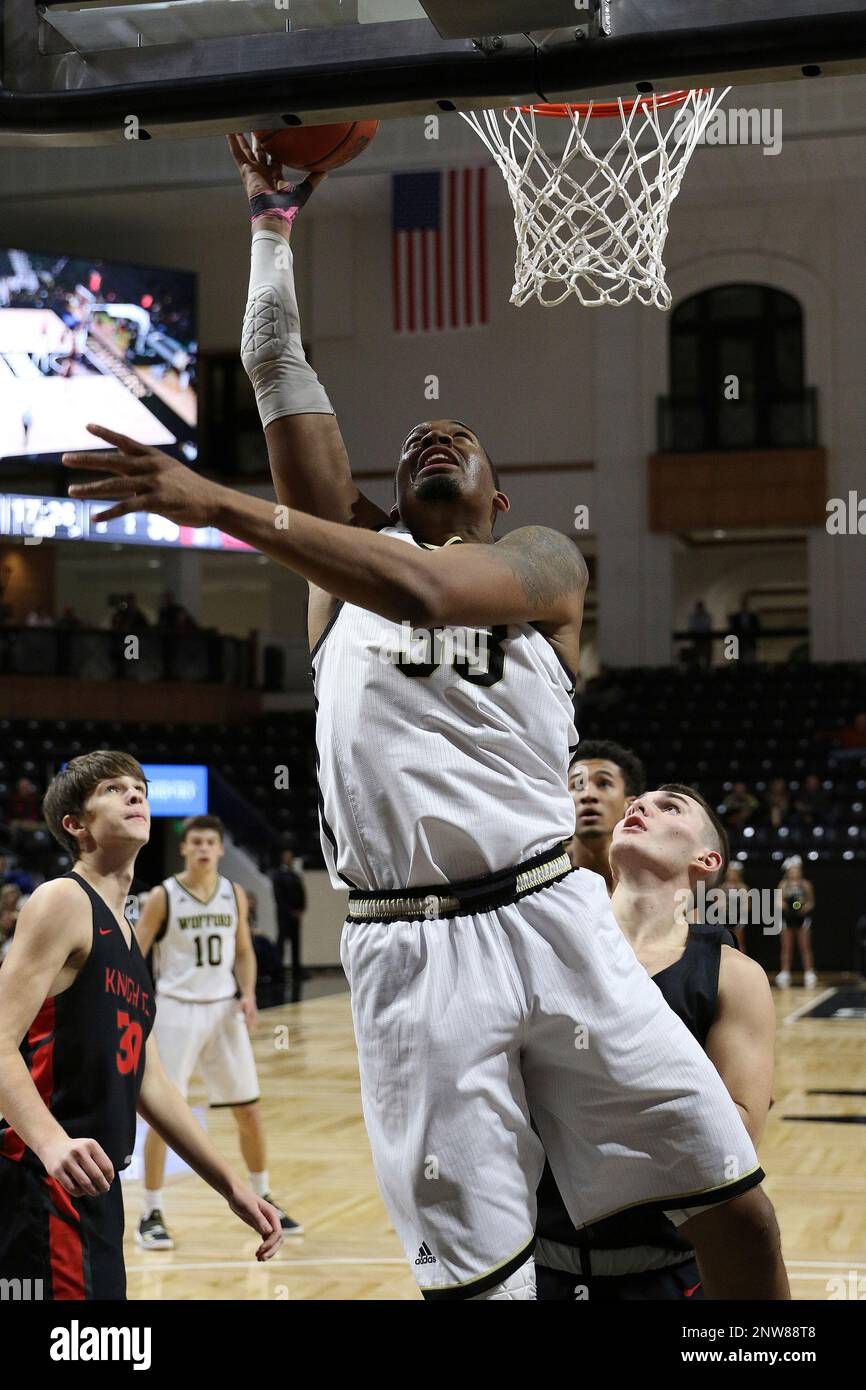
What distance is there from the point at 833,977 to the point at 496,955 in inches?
580

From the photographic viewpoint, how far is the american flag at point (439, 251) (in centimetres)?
1905

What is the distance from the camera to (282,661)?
22.9 metres

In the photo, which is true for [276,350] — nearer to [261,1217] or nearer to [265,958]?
[261,1217]

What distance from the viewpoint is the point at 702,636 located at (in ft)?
72.7

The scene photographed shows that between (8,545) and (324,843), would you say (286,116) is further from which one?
(8,545)

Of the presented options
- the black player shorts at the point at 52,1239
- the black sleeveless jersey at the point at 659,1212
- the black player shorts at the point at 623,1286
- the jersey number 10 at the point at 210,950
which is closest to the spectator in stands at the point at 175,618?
the jersey number 10 at the point at 210,950

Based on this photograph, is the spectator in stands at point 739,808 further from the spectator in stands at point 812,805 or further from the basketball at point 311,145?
the basketball at point 311,145

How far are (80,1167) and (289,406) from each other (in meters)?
1.26

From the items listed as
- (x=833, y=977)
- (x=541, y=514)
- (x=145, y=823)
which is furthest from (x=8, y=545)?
(x=145, y=823)

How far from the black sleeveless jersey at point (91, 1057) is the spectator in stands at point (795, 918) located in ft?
41.1

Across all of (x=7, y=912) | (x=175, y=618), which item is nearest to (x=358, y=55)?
(x=7, y=912)

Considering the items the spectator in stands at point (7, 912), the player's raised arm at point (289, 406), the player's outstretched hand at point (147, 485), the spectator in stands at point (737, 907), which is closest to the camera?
the player's outstretched hand at point (147, 485)

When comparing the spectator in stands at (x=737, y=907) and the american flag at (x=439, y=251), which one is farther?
the american flag at (x=439, y=251)

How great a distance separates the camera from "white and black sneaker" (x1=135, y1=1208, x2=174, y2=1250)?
5.67 m
